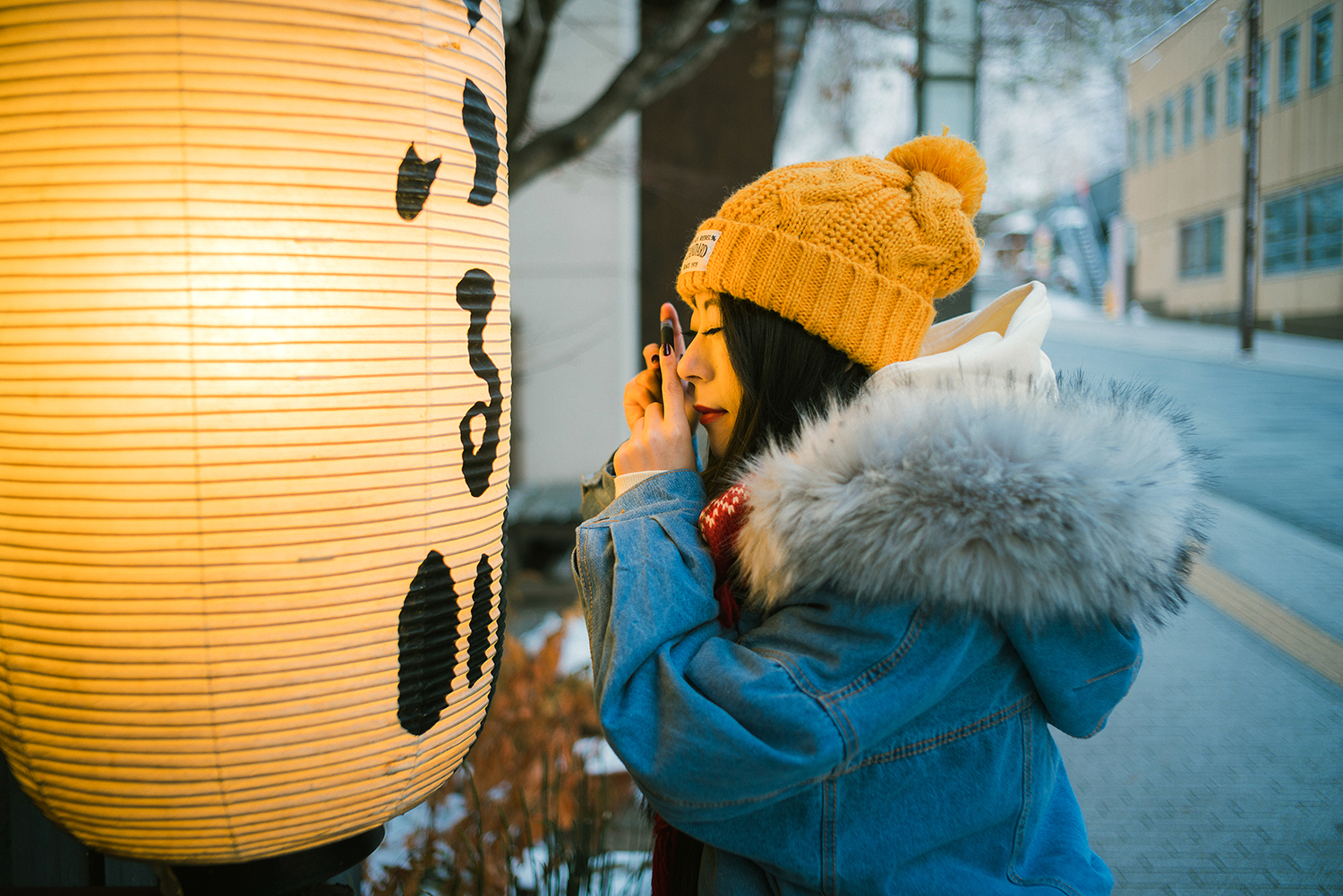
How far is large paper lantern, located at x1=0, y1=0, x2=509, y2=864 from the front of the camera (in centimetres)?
96

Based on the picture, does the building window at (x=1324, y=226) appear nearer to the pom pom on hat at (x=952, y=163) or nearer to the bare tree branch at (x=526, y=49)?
the pom pom on hat at (x=952, y=163)

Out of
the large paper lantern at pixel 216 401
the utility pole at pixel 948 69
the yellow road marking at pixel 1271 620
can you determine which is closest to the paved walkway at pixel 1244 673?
the yellow road marking at pixel 1271 620

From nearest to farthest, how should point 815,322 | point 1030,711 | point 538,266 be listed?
point 1030,711
point 815,322
point 538,266

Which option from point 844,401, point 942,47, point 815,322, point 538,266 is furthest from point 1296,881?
point 538,266

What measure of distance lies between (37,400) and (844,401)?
134 centimetres

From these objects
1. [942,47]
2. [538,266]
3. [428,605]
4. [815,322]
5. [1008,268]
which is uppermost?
[942,47]

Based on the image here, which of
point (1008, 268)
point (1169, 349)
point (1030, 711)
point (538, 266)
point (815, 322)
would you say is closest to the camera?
point (1030, 711)

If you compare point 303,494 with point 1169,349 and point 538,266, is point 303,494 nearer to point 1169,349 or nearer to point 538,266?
point 1169,349

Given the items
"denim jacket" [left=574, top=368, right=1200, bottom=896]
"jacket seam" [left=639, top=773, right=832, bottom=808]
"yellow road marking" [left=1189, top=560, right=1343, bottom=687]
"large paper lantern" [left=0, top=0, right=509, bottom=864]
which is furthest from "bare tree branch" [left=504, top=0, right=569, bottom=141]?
"yellow road marking" [left=1189, top=560, right=1343, bottom=687]

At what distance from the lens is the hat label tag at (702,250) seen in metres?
1.63

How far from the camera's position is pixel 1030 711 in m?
1.33

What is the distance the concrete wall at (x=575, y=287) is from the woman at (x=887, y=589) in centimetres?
550

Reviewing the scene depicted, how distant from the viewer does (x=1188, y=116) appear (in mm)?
2928

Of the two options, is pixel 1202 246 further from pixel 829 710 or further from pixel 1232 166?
pixel 829 710
